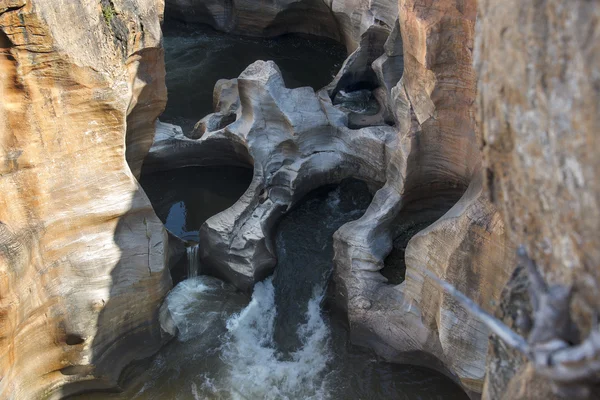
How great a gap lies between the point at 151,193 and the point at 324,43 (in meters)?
7.01

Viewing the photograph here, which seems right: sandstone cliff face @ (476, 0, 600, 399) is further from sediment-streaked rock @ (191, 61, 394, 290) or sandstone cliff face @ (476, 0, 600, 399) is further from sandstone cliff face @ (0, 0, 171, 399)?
sediment-streaked rock @ (191, 61, 394, 290)

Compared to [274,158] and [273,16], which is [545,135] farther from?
[273,16]

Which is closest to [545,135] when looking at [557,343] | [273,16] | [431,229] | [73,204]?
[557,343]

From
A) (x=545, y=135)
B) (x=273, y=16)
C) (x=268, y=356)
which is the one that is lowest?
(x=268, y=356)

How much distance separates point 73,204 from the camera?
7574 mm

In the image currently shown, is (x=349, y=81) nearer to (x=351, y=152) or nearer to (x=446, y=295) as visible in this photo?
(x=351, y=152)

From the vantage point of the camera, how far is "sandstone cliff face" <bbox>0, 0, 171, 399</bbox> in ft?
22.4

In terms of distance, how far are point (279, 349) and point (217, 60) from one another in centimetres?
960

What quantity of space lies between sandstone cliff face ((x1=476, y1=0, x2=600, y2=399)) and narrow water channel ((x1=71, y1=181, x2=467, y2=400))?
4.44m

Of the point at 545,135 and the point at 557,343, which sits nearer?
the point at 557,343

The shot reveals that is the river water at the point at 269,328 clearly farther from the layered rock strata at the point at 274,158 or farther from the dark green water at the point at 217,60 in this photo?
the dark green water at the point at 217,60

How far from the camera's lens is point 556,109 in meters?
3.40

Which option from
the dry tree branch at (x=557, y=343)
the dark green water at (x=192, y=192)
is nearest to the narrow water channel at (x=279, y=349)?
the dark green water at (x=192, y=192)

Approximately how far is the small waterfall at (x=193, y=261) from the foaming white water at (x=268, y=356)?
1.04 meters
